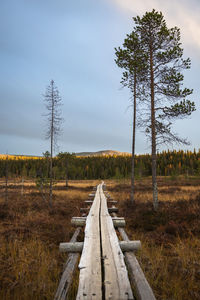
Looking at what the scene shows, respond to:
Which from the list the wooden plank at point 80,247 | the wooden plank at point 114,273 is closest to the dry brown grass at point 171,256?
the wooden plank at point 80,247

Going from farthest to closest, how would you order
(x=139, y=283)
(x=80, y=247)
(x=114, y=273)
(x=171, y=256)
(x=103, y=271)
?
1. (x=171, y=256)
2. (x=80, y=247)
3. (x=103, y=271)
4. (x=114, y=273)
5. (x=139, y=283)

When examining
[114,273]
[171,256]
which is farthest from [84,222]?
[114,273]

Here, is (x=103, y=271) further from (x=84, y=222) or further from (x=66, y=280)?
(x=84, y=222)

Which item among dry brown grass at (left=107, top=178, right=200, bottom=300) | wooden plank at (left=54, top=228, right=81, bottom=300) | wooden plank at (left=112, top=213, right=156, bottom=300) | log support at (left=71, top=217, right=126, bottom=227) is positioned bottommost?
dry brown grass at (left=107, top=178, right=200, bottom=300)

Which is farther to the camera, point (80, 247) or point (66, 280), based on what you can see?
point (80, 247)

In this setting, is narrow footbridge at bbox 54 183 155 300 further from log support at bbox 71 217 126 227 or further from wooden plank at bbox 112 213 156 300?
log support at bbox 71 217 126 227

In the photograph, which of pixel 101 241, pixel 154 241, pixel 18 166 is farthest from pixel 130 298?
pixel 18 166

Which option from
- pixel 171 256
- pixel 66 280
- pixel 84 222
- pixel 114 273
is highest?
pixel 114 273

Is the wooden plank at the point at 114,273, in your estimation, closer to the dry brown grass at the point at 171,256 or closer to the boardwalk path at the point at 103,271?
the boardwalk path at the point at 103,271

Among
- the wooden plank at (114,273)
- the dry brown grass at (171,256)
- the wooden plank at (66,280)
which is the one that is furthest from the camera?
the dry brown grass at (171,256)

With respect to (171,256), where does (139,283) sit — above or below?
above

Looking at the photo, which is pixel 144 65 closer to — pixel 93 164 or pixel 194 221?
pixel 194 221

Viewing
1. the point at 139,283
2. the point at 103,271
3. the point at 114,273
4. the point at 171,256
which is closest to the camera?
the point at 139,283

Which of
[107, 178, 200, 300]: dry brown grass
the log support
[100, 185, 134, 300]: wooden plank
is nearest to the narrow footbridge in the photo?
[100, 185, 134, 300]: wooden plank
